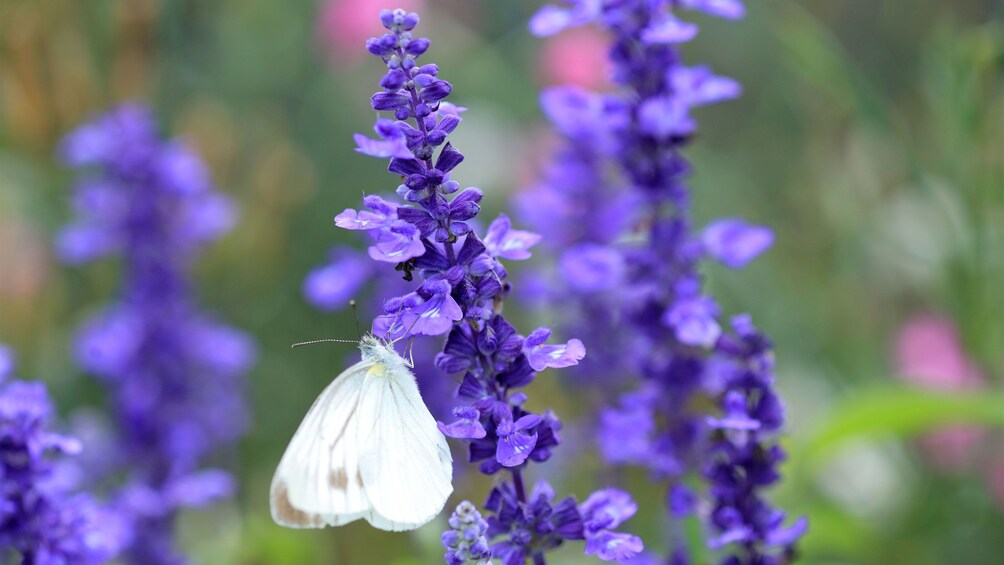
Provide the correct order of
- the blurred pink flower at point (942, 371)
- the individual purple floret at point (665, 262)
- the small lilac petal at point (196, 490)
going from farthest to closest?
the blurred pink flower at point (942, 371) < the small lilac petal at point (196, 490) < the individual purple floret at point (665, 262)

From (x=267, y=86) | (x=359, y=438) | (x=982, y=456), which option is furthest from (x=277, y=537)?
(x=267, y=86)

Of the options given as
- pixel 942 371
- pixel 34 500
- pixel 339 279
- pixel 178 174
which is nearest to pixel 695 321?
pixel 339 279

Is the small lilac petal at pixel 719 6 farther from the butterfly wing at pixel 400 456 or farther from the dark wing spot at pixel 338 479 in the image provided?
the dark wing spot at pixel 338 479

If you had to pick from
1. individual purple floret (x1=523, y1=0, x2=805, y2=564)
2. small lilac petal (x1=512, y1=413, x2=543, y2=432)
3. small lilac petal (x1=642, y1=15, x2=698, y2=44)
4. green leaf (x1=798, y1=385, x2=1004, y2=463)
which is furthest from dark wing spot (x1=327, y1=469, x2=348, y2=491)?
green leaf (x1=798, y1=385, x2=1004, y2=463)

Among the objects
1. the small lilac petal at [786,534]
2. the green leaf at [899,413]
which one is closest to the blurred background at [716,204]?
the green leaf at [899,413]

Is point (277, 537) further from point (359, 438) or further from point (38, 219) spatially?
point (38, 219)

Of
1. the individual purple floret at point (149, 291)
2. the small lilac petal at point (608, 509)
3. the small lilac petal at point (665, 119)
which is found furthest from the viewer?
the individual purple floret at point (149, 291)
